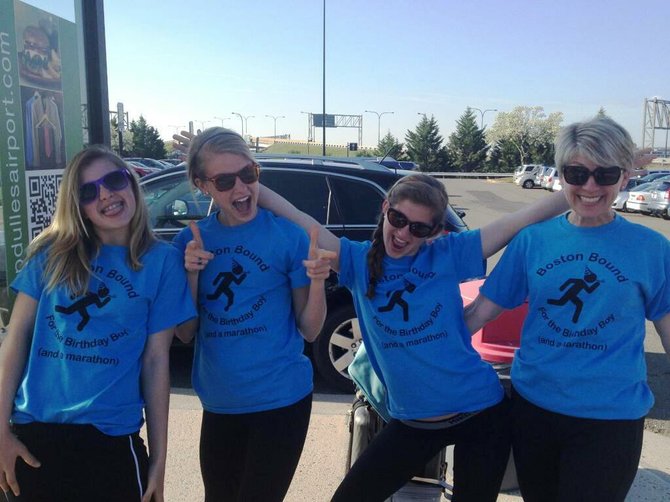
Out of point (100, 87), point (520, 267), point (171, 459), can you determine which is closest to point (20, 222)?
point (100, 87)

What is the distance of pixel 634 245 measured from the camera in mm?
1958

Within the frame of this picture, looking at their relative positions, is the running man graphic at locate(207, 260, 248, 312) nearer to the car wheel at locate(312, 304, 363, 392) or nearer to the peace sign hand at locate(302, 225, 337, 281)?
the peace sign hand at locate(302, 225, 337, 281)

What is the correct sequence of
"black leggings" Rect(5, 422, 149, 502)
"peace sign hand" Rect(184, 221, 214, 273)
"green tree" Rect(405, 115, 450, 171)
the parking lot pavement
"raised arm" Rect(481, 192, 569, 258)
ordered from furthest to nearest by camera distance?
"green tree" Rect(405, 115, 450, 171) < the parking lot pavement < "raised arm" Rect(481, 192, 569, 258) < "peace sign hand" Rect(184, 221, 214, 273) < "black leggings" Rect(5, 422, 149, 502)

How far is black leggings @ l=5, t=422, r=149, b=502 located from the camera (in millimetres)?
1800

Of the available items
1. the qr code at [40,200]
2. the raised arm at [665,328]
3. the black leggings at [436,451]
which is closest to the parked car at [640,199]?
the raised arm at [665,328]

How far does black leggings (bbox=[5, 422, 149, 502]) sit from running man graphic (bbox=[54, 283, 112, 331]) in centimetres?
32

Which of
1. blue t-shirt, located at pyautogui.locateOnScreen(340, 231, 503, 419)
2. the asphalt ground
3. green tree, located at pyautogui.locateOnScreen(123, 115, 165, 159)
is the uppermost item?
green tree, located at pyautogui.locateOnScreen(123, 115, 165, 159)

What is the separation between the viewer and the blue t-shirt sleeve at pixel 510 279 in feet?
7.01

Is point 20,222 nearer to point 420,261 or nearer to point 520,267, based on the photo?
point 420,261

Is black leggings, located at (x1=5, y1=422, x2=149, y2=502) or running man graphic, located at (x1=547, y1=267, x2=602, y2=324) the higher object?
running man graphic, located at (x1=547, y1=267, x2=602, y2=324)

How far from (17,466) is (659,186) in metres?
25.2

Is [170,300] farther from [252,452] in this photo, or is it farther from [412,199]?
[412,199]

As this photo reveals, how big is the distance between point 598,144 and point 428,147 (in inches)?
2688

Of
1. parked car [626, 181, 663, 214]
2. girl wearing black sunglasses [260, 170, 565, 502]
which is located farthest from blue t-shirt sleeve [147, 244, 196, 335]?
parked car [626, 181, 663, 214]
